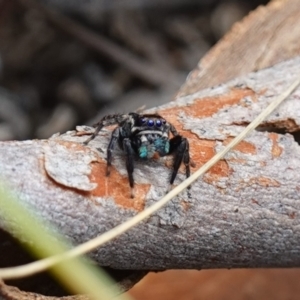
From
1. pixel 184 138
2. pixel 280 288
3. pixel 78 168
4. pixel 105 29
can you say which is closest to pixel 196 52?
pixel 105 29

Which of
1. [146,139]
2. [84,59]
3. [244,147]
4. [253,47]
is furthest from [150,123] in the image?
[84,59]

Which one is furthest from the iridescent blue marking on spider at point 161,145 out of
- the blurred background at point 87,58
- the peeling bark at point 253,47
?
the blurred background at point 87,58

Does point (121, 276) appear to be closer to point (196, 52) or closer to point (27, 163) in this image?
point (27, 163)

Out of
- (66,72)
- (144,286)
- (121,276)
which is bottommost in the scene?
(121,276)

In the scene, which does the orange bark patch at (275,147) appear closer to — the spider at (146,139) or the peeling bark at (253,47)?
the spider at (146,139)

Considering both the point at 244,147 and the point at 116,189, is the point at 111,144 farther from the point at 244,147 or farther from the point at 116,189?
the point at 244,147

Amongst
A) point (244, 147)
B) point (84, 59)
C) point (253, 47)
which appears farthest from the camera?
point (84, 59)

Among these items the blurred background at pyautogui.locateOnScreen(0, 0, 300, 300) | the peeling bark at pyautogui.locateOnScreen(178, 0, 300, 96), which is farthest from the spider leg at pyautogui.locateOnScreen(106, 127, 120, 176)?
the blurred background at pyautogui.locateOnScreen(0, 0, 300, 300)
